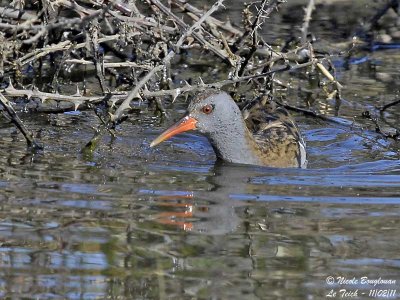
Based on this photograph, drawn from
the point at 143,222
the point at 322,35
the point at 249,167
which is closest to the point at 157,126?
the point at 249,167

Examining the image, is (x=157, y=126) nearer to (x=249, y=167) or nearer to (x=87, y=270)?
(x=249, y=167)

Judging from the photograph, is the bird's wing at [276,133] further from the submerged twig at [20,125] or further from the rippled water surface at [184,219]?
the submerged twig at [20,125]

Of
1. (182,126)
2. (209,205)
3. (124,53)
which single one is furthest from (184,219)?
(124,53)

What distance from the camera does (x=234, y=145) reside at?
8.39 meters

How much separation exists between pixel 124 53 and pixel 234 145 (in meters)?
3.01

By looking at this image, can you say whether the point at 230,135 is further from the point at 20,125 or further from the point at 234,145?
the point at 20,125

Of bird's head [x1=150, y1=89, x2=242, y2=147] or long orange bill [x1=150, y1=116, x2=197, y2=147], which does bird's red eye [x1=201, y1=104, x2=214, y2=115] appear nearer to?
bird's head [x1=150, y1=89, x2=242, y2=147]

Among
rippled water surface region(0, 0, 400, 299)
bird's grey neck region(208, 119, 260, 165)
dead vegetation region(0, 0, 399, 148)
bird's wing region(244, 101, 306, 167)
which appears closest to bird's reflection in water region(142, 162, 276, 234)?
rippled water surface region(0, 0, 400, 299)

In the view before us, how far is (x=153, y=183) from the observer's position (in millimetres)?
7348

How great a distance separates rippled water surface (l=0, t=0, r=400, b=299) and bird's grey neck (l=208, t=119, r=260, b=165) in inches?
4.9

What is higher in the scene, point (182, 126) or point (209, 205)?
point (182, 126)

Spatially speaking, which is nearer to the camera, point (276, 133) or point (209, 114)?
point (209, 114)

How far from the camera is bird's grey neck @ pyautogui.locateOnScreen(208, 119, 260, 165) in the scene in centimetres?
839

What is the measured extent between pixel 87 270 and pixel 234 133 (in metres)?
3.19
